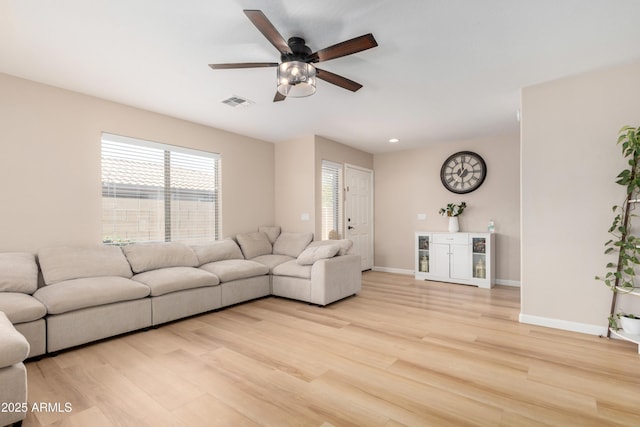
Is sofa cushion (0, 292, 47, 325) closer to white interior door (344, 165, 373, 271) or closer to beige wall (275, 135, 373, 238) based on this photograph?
beige wall (275, 135, 373, 238)

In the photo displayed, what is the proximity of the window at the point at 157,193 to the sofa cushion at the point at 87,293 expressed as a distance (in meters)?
0.91

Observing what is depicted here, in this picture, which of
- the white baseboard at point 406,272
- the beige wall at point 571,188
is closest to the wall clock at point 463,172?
the white baseboard at point 406,272

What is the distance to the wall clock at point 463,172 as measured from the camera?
5469 mm

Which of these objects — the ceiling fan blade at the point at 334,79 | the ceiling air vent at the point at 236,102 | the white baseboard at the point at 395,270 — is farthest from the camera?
the white baseboard at the point at 395,270

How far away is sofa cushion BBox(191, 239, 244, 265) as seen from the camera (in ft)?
13.9

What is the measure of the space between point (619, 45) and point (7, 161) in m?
5.48

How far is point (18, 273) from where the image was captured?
2723 millimetres

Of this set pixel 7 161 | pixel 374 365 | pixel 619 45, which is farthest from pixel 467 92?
pixel 7 161

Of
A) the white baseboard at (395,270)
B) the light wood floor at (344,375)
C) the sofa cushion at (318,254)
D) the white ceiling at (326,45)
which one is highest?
the white ceiling at (326,45)

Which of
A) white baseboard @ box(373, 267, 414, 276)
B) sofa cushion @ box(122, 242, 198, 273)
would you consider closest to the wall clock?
white baseboard @ box(373, 267, 414, 276)

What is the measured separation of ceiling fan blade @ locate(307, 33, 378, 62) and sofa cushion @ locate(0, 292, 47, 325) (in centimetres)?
285

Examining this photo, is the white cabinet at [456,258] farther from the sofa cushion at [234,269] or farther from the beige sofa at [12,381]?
the beige sofa at [12,381]

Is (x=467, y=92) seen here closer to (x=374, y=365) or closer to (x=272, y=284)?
(x=374, y=365)

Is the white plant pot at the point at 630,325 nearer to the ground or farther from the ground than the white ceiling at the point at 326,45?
nearer to the ground
